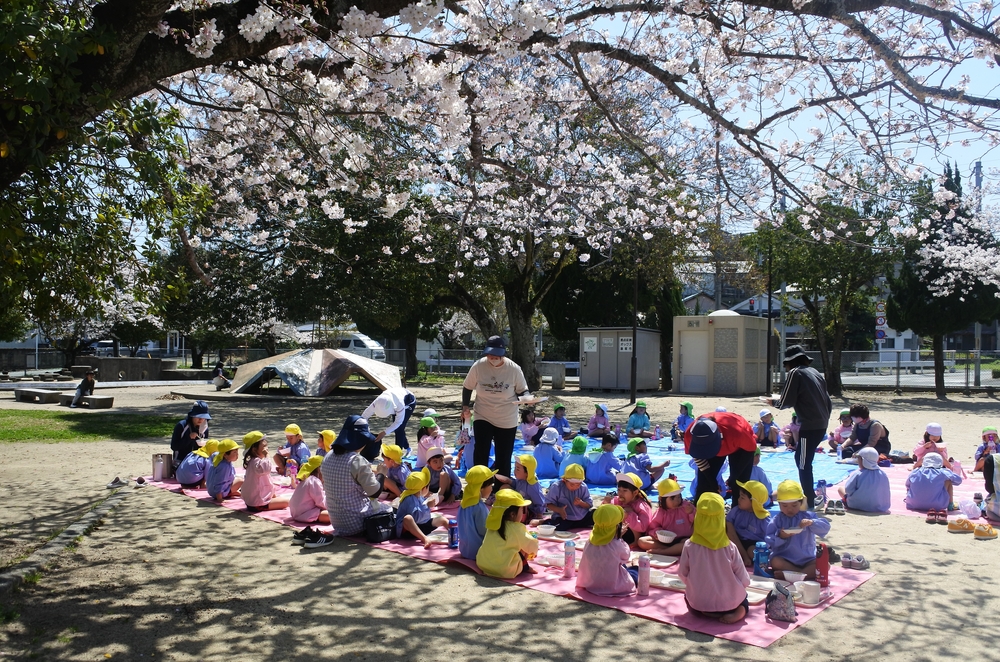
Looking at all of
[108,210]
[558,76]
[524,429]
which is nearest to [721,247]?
[524,429]

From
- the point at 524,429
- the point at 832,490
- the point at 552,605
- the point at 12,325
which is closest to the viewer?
the point at 552,605

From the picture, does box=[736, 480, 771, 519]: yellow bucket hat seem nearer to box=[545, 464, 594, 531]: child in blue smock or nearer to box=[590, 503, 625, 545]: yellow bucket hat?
box=[590, 503, 625, 545]: yellow bucket hat

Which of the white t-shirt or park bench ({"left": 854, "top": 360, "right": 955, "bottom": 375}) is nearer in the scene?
the white t-shirt

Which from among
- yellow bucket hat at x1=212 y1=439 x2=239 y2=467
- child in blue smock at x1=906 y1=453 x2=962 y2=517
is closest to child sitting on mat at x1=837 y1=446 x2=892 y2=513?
child in blue smock at x1=906 y1=453 x2=962 y2=517

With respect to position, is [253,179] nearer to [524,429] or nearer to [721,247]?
[524,429]

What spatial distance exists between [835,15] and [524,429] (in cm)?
823

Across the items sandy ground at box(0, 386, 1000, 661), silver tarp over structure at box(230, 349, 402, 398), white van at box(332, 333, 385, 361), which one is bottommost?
sandy ground at box(0, 386, 1000, 661)

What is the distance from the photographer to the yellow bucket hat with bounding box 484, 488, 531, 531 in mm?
5320

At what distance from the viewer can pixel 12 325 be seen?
2828 centimetres

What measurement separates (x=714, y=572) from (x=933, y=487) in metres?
4.32

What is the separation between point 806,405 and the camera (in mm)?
7184

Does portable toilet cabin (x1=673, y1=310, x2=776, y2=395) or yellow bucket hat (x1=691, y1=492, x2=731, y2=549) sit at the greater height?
portable toilet cabin (x1=673, y1=310, x2=776, y2=395)

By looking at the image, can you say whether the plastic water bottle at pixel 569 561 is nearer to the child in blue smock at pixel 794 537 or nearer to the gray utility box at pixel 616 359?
the child in blue smock at pixel 794 537

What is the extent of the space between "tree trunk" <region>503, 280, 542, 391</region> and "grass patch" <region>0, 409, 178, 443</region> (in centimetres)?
971
